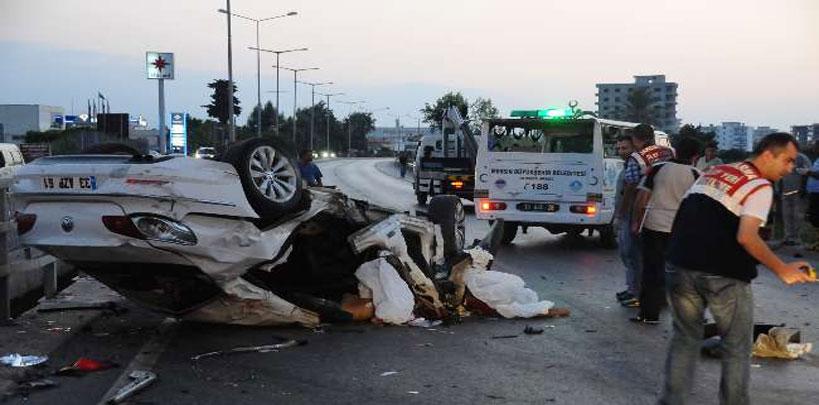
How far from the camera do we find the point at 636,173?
28.0ft

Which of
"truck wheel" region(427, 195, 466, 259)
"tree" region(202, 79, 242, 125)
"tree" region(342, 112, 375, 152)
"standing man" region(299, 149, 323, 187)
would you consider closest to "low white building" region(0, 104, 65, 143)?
"tree" region(342, 112, 375, 152)

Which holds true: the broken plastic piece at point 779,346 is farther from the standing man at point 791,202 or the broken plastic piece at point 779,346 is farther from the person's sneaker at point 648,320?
the standing man at point 791,202

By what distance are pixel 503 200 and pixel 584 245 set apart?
6.01ft

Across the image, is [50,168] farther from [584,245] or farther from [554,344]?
[584,245]

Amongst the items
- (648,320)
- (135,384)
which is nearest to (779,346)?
(648,320)

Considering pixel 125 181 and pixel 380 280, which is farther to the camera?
pixel 380 280

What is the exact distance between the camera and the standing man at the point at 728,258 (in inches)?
172

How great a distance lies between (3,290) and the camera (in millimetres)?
7270

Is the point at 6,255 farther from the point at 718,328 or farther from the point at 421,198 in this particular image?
the point at 421,198

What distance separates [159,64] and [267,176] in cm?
3036

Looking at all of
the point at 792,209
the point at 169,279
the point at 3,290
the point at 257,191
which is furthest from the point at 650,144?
the point at 792,209

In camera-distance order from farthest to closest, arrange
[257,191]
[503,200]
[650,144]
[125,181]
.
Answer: [503,200], [650,144], [257,191], [125,181]

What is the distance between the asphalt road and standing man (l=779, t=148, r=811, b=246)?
6.35 m

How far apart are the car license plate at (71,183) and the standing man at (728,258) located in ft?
13.1
